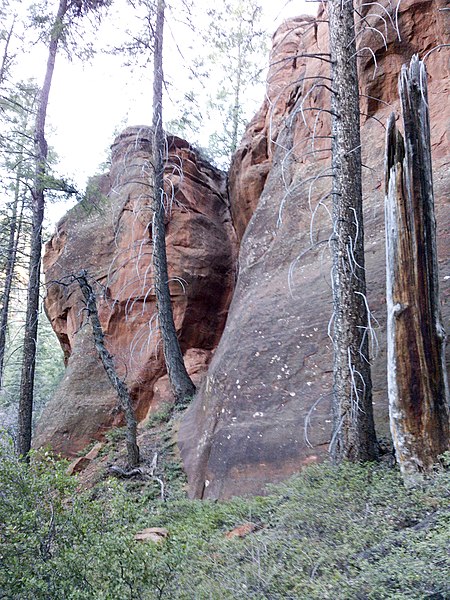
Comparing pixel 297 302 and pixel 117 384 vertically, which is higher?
pixel 297 302

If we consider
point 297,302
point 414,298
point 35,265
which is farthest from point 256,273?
point 414,298

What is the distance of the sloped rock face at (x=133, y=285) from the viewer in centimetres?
1470

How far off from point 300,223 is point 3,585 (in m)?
8.78

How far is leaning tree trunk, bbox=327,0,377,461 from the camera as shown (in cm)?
634

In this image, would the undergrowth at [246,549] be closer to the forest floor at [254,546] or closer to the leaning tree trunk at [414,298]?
the forest floor at [254,546]

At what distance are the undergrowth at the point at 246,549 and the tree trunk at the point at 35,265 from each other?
23.7ft

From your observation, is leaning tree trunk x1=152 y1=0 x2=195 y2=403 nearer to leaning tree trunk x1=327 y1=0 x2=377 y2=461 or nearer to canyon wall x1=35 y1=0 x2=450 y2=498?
canyon wall x1=35 y1=0 x2=450 y2=498

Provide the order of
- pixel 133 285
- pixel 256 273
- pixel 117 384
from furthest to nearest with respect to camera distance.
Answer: pixel 133 285
pixel 256 273
pixel 117 384

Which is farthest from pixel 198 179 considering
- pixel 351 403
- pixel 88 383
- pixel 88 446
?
pixel 351 403

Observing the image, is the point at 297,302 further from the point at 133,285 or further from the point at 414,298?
the point at 133,285

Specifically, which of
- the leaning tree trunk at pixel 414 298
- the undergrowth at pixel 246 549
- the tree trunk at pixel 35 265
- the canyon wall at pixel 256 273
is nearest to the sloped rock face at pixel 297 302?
the canyon wall at pixel 256 273

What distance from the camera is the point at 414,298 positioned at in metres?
5.88

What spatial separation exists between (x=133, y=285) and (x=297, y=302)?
795 centimetres

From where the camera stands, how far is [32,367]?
12.6 metres
